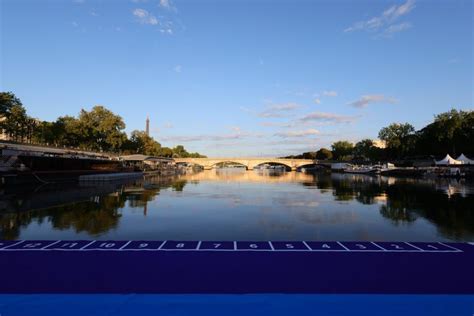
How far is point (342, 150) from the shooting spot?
174 meters

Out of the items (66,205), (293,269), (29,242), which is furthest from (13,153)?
(293,269)

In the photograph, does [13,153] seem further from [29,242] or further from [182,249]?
[182,249]

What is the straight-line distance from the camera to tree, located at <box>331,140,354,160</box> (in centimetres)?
17238

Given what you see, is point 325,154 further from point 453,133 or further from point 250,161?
point 453,133

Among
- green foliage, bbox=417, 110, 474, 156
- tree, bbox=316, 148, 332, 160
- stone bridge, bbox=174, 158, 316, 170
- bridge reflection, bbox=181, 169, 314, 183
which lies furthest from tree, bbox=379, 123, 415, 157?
tree, bbox=316, 148, 332, 160

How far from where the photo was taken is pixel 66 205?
24.4m

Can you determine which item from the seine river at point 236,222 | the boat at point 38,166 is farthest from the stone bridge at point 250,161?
the seine river at point 236,222

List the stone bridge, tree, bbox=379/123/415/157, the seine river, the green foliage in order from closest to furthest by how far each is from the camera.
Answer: the seine river → the green foliage → tree, bbox=379/123/415/157 → the stone bridge

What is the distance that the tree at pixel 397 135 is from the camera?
349ft

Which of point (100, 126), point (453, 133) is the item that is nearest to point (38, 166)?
point (100, 126)

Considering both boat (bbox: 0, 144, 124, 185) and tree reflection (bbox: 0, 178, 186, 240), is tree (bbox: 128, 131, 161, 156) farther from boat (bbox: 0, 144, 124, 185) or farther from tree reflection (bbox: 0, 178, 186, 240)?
tree reflection (bbox: 0, 178, 186, 240)

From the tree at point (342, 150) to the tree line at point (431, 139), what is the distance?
73.8 feet

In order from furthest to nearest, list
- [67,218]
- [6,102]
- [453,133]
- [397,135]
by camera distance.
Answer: [397,135] < [453,133] < [6,102] < [67,218]

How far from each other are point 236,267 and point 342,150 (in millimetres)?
172976
